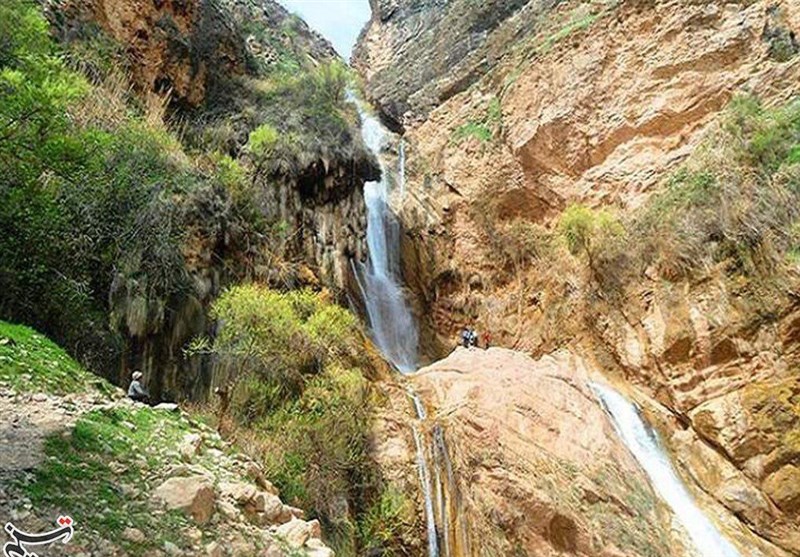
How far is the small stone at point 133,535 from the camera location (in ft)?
15.2

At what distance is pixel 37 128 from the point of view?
842cm

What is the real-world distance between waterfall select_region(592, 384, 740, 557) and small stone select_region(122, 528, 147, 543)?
402 inches

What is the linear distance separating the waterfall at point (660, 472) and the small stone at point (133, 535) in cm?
1020

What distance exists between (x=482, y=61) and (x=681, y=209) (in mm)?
17795

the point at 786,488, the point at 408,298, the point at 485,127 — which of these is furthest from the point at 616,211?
the point at 786,488

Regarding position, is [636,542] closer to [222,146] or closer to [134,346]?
[134,346]

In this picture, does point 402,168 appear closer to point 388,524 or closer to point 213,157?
point 213,157

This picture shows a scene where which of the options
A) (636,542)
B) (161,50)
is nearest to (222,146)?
(161,50)

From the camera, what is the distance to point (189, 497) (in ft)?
18.1

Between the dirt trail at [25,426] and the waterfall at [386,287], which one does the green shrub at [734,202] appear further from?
the dirt trail at [25,426]

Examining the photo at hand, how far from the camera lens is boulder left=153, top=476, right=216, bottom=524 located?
544 cm

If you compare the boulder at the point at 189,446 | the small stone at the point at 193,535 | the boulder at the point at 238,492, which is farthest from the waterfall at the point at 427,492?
the small stone at the point at 193,535

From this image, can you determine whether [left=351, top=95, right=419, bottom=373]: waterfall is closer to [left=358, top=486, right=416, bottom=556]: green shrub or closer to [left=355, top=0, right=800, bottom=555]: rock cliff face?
[left=355, top=0, right=800, bottom=555]: rock cliff face

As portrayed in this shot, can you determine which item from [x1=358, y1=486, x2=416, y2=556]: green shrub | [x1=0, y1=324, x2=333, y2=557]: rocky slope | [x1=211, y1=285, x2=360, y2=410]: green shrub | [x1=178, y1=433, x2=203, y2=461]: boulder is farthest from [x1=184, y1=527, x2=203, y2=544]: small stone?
[x1=211, y1=285, x2=360, y2=410]: green shrub
